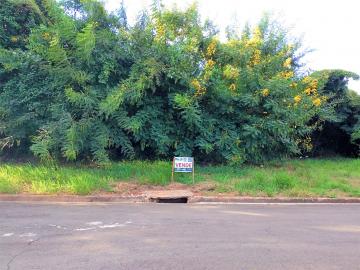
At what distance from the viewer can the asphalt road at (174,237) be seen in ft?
19.2

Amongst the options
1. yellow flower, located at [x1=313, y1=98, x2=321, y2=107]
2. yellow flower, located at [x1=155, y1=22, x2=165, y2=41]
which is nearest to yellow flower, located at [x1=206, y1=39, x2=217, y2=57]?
yellow flower, located at [x1=155, y1=22, x2=165, y2=41]

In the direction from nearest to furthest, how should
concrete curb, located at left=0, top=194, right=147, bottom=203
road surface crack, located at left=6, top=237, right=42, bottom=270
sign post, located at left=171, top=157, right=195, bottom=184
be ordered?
road surface crack, located at left=6, top=237, right=42, bottom=270 → concrete curb, located at left=0, top=194, right=147, bottom=203 → sign post, located at left=171, top=157, right=195, bottom=184

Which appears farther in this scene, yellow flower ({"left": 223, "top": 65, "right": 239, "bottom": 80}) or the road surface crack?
yellow flower ({"left": 223, "top": 65, "right": 239, "bottom": 80})

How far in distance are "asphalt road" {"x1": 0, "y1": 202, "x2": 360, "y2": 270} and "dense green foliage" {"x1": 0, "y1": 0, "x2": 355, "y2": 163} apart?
15.1 ft

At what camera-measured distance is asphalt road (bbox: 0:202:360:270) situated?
→ 231 inches

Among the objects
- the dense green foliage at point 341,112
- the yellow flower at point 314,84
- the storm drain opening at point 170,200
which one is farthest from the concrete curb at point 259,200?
the dense green foliage at point 341,112

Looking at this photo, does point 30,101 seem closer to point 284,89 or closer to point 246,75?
point 246,75

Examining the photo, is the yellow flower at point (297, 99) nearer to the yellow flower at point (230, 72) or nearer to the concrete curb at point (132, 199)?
the yellow flower at point (230, 72)

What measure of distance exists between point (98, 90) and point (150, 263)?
9.71 metres

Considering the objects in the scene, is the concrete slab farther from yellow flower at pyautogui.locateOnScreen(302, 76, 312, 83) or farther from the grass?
yellow flower at pyautogui.locateOnScreen(302, 76, 312, 83)

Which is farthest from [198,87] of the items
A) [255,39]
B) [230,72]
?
[255,39]

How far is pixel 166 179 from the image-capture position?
1324 centimetres

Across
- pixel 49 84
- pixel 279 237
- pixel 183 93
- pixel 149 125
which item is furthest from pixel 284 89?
pixel 279 237

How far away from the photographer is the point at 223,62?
16328 mm
